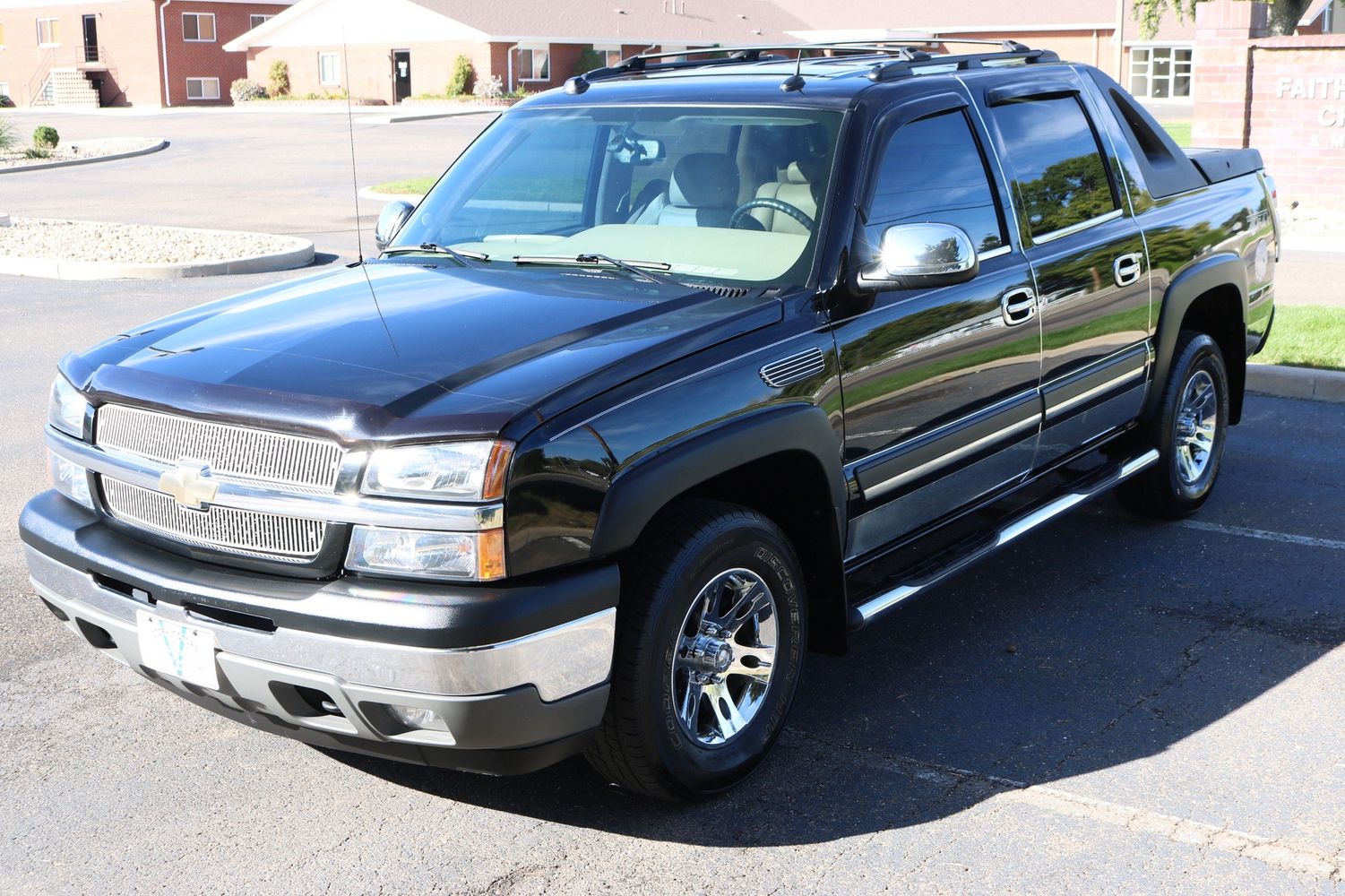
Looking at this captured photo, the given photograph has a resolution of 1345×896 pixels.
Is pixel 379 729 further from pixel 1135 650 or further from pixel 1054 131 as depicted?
pixel 1054 131

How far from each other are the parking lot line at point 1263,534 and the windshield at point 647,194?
10.1 ft

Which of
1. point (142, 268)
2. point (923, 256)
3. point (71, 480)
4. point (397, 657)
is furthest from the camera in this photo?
point (142, 268)

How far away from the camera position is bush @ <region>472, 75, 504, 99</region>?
52.8 m

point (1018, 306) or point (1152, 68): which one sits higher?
point (1152, 68)

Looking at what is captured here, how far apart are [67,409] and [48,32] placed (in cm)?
6940

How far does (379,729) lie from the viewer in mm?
3406

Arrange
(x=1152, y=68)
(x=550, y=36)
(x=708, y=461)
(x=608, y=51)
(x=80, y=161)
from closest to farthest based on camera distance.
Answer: (x=708, y=461) < (x=80, y=161) < (x=1152, y=68) < (x=550, y=36) < (x=608, y=51)

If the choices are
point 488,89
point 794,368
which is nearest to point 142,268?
point 794,368

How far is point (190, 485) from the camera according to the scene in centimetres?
356

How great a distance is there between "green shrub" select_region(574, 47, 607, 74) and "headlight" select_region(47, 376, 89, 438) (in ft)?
176

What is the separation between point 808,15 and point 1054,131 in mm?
63228

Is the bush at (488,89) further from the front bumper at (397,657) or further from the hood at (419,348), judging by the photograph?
the front bumper at (397,657)

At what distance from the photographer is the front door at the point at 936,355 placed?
4.35 m

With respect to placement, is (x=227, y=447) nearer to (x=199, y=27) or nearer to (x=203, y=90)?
(x=203, y=90)
